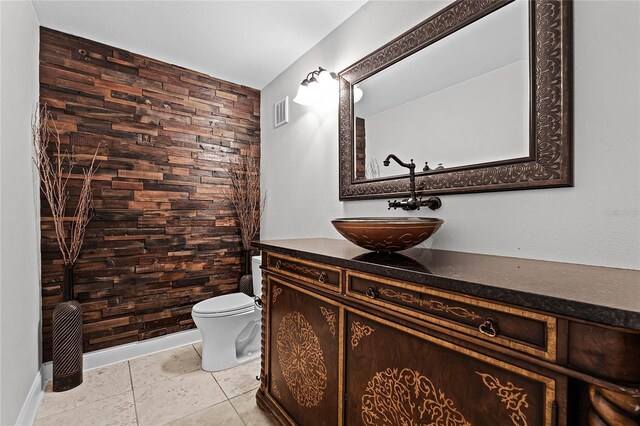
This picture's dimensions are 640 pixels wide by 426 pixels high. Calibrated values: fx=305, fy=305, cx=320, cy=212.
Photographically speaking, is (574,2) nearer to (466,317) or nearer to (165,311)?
(466,317)

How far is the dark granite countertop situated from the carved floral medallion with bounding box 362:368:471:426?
13.0 inches

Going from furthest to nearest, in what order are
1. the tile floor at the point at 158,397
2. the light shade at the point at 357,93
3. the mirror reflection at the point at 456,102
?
1. the light shade at the point at 357,93
2. the tile floor at the point at 158,397
3. the mirror reflection at the point at 456,102

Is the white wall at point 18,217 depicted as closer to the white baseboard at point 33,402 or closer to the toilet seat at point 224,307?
the white baseboard at point 33,402

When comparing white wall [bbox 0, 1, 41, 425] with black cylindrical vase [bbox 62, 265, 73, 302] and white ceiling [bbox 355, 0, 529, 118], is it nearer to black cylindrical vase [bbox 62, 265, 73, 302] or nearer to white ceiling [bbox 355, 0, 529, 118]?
black cylindrical vase [bbox 62, 265, 73, 302]

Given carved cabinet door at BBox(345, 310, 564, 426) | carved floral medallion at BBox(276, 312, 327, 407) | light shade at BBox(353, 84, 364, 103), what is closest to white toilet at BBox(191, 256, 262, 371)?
carved floral medallion at BBox(276, 312, 327, 407)

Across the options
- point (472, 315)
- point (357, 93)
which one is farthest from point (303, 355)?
point (357, 93)

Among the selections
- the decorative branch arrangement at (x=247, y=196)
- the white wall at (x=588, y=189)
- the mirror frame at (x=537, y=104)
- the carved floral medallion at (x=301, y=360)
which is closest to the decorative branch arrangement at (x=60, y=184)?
the decorative branch arrangement at (x=247, y=196)

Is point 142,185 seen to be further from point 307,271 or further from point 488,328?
point 488,328

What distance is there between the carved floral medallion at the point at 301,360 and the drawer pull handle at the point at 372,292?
432 mm

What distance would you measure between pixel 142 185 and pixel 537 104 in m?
2.67

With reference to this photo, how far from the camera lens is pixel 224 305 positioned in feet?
7.52

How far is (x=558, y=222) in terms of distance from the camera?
1090 millimetres

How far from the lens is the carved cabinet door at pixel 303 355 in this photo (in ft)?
4.23

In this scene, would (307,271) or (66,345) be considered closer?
(307,271)
